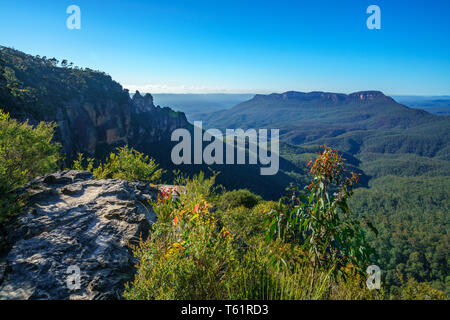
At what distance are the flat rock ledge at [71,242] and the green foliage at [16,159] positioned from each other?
28 centimetres

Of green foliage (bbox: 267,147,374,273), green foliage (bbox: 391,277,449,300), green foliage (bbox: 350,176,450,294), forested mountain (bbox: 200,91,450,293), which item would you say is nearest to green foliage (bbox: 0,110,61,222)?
green foliage (bbox: 267,147,374,273)

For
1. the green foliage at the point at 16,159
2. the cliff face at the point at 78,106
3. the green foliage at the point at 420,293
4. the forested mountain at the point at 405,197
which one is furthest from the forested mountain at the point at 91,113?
the green foliage at the point at 420,293

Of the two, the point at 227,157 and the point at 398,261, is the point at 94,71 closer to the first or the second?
the point at 227,157

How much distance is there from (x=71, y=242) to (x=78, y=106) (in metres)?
45.9

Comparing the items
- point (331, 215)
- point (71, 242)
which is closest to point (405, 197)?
point (331, 215)

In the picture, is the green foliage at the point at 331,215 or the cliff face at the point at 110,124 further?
the cliff face at the point at 110,124

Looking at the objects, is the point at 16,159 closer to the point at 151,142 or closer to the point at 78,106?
the point at 78,106

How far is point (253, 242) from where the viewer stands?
150 inches

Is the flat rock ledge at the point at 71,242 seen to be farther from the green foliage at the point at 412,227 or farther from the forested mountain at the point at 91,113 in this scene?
the forested mountain at the point at 91,113

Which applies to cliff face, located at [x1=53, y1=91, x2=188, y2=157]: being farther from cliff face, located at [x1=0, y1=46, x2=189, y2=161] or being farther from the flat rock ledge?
the flat rock ledge

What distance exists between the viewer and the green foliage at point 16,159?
143 inches

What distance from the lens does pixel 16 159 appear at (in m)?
4.88

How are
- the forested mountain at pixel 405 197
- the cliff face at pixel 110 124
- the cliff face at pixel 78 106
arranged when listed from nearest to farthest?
the cliff face at pixel 78 106 → the cliff face at pixel 110 124 → the forested mountain at pixel 405 197

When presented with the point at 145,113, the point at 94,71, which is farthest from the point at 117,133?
the point at 94,71
